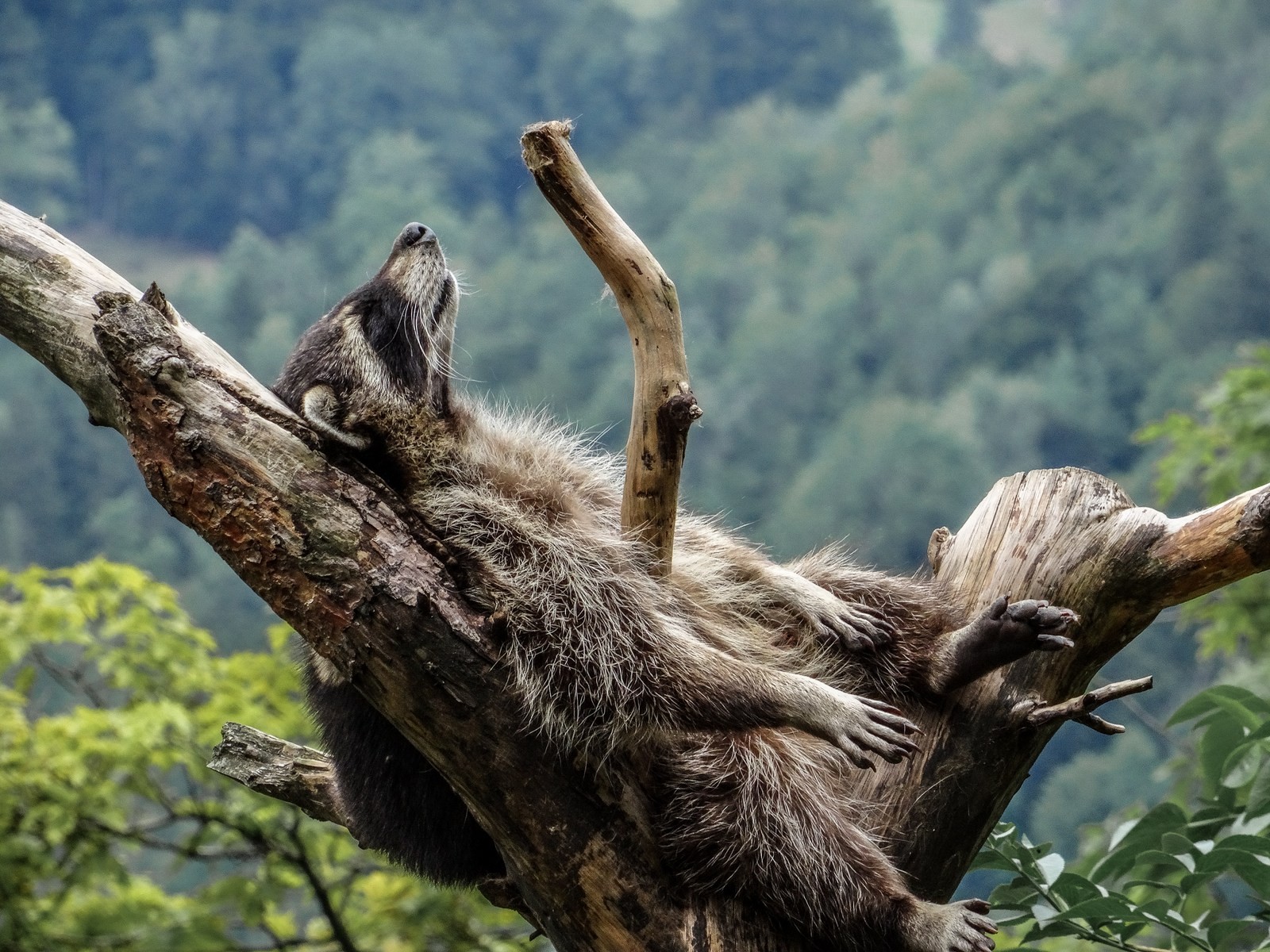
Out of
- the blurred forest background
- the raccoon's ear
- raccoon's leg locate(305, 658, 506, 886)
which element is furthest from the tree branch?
the blurred forest background

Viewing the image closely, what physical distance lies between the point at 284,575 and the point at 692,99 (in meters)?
13.3

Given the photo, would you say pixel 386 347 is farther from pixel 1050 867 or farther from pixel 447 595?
pixel 1050 867

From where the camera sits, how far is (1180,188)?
11.0m

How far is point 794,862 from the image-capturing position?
2150mm

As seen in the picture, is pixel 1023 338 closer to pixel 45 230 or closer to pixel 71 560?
pixel 71 560

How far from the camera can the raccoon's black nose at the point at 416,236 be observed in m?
2.64

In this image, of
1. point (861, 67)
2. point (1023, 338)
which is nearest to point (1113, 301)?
point (1023, 338)

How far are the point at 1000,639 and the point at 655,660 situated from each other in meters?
0.67

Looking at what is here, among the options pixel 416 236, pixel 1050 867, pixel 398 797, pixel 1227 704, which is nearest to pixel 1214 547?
pixel 1227 704

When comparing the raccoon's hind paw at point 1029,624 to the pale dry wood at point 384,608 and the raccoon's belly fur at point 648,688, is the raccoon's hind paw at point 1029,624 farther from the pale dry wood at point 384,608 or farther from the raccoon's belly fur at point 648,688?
the pale dry wood at point 384,608

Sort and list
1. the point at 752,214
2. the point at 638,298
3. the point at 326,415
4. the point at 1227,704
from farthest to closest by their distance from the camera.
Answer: the point at 752,214 < the point at 1227,704 < the point at 326,415 < the point at 638,298

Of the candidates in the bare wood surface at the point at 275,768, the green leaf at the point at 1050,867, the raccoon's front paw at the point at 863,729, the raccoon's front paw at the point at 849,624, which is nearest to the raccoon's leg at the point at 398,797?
the bare wood surface at the point at 275,768

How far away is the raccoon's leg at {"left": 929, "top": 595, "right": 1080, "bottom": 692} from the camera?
217cm

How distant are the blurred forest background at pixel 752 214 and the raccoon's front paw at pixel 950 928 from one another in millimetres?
6607
